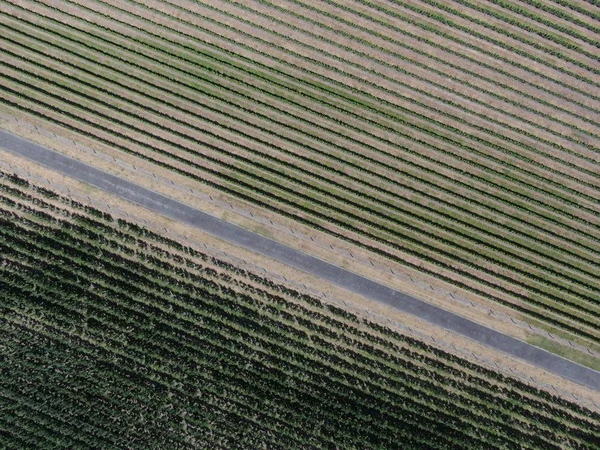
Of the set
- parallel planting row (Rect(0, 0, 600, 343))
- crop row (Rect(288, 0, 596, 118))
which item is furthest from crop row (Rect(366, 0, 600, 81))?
crop row (Rect(288, 0, 596, 118))

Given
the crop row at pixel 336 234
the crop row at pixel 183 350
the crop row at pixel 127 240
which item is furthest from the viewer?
the crop row at pixel 336 234

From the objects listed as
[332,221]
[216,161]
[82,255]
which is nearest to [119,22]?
[216,161]

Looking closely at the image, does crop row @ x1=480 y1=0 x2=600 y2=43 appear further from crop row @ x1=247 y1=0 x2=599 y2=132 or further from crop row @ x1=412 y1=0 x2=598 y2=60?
crop row @ x1=247 y1=0 x2=599 y2=132

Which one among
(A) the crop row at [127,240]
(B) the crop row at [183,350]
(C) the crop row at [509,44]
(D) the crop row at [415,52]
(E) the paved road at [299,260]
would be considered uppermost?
(C) the crop row at [509,44]

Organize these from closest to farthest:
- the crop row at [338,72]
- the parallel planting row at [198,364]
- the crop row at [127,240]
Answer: the parallel planting row at [198,364]
the crop row at [127,240]
the crop row at [338,72]

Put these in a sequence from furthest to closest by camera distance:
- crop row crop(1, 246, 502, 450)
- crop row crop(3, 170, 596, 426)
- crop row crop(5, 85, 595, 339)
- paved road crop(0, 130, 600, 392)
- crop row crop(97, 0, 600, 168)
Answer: crop row crop(97, 0, 600, 168), crop row crop(5, 85, 595, 339), paved road crop(0, 130, 600, 392), crop row crop(3, 170, 596, 426), crop row crop(1, 246, 502, 450)

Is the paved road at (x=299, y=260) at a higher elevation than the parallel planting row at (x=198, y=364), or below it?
higher

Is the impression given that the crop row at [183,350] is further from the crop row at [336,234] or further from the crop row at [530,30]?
the crop row at [530,30]

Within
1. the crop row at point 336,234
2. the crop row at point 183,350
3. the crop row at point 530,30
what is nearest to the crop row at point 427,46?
the crop row at point 530,30
